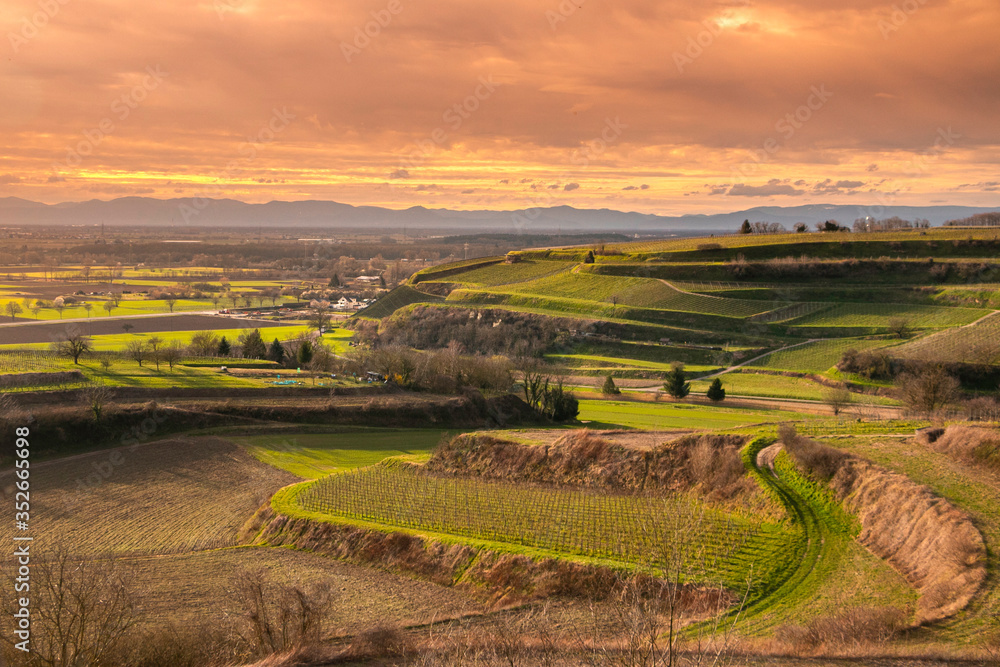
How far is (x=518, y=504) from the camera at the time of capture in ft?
95.9

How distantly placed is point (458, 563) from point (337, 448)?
22792mm

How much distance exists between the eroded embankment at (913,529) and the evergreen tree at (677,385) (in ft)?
103

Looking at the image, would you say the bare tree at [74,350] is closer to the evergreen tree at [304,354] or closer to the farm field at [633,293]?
the evergreen tree at [304,354]

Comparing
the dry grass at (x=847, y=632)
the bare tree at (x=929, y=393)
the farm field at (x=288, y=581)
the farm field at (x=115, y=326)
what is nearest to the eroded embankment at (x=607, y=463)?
the dry grass at (x=847, y=632)

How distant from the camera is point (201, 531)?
28797 millimetres

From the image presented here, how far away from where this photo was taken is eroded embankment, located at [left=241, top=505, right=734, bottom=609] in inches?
840

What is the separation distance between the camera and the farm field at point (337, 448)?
131 feet

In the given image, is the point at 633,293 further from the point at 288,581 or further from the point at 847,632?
the point at 847,632

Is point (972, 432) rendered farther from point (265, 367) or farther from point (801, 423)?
point (265, 367)

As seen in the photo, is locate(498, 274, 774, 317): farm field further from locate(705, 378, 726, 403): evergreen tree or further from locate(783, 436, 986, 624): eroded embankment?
locate(783, 436, 986, 624): eroded embankment

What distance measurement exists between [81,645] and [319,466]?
86.0 feet

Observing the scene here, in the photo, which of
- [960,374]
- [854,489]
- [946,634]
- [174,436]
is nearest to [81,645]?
[946,634]

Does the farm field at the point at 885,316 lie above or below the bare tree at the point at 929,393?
above

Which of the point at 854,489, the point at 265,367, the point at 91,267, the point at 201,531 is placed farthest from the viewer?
the point at 91,267
